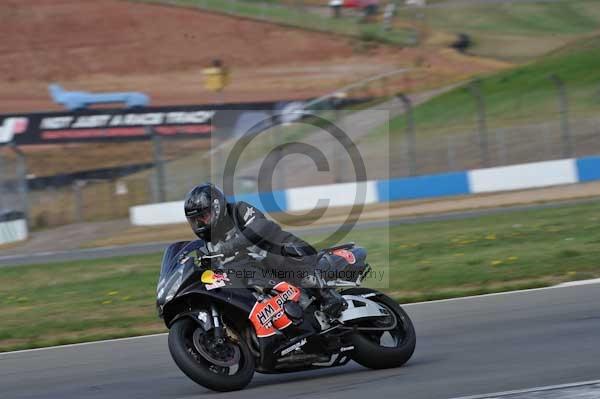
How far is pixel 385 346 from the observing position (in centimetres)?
725

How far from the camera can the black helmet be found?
6.58m

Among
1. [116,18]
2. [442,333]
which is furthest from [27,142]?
[442,333]

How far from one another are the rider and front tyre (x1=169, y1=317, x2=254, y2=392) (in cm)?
60

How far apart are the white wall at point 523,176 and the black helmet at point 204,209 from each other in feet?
56.3

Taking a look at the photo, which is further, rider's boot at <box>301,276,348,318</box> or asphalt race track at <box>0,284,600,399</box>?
rider's boot at <box>301,276,348,318</box>

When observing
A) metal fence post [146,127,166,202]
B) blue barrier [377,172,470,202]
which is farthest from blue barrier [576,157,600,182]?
metal fence post [146,127,166,202]

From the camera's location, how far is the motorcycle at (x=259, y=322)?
253 inches

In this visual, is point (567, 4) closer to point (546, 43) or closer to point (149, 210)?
point (546, 43)

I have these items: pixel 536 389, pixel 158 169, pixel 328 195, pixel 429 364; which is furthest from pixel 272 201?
pixel 536 389

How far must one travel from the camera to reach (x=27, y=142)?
98.6 feet

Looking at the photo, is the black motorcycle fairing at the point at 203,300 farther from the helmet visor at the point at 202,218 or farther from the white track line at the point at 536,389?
the white track line at the point at 536,389

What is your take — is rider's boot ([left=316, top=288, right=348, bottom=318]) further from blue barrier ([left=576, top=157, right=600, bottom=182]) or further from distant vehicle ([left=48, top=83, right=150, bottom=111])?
distant vehicle ([left=48, top=83, right=150, bottom=111])

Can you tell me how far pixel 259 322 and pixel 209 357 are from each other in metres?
0.47

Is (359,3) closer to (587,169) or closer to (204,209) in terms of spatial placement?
(587,169)
